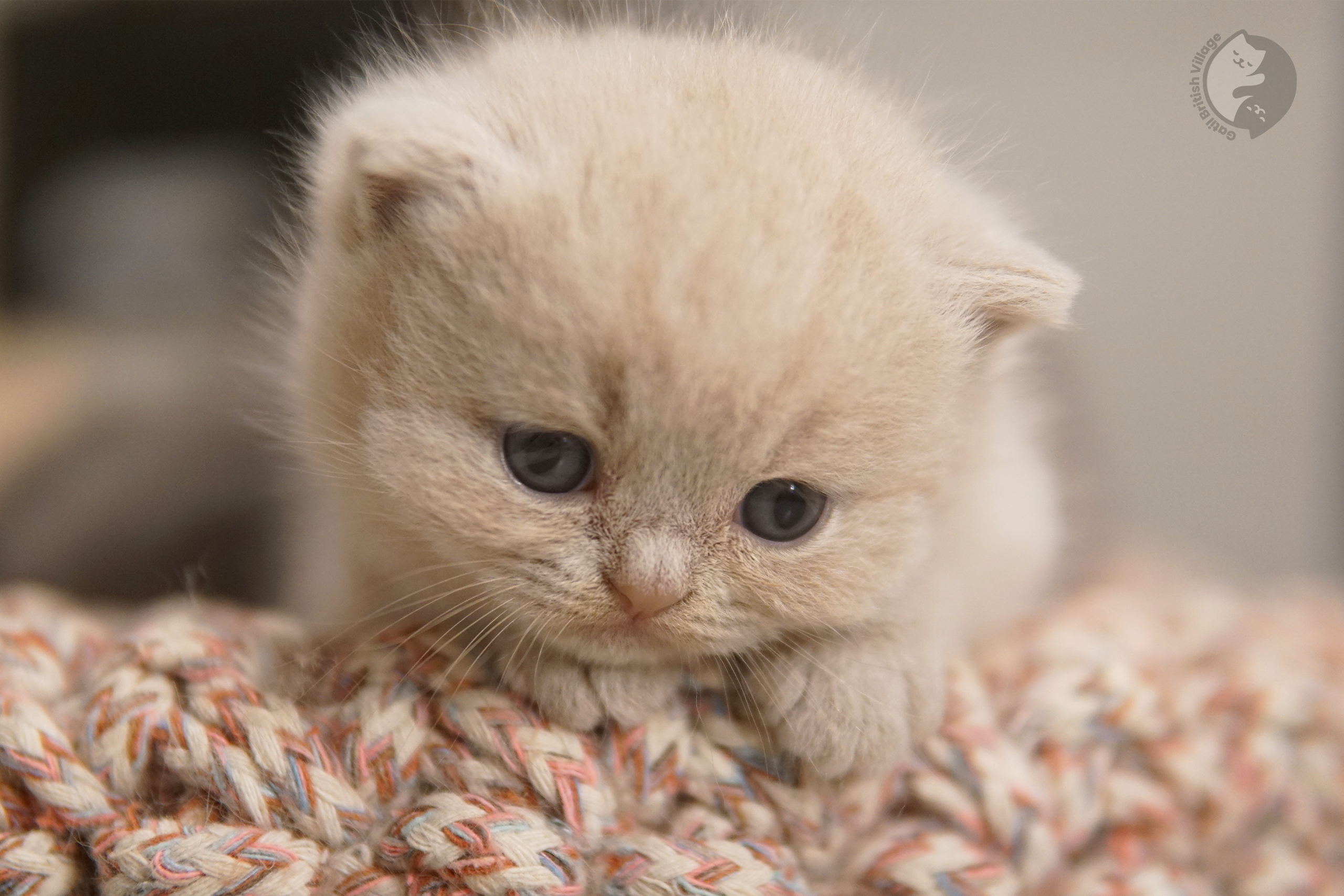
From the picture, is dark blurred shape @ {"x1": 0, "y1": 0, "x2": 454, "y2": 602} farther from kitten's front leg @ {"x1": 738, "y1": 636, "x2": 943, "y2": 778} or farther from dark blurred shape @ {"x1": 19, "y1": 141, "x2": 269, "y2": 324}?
kitten's front leg @ {"x1": 738, "y1": 636, "x2": 943, "y2": 778}

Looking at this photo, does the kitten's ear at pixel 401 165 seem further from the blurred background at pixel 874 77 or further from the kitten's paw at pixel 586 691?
the kitten's paw at pixel 586 691

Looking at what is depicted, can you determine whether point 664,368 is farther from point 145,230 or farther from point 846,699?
point 145,230

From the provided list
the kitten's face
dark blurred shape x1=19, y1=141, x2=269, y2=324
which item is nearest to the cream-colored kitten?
the kitten's face

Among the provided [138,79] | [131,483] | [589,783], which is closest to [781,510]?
[589,783]

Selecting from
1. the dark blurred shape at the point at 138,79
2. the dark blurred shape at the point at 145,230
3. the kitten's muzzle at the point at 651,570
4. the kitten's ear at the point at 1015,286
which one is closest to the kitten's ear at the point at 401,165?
the kitten's muzzle at the point at 651,570

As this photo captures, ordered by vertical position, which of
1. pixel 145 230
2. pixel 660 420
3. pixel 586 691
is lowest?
pixel 145 230
